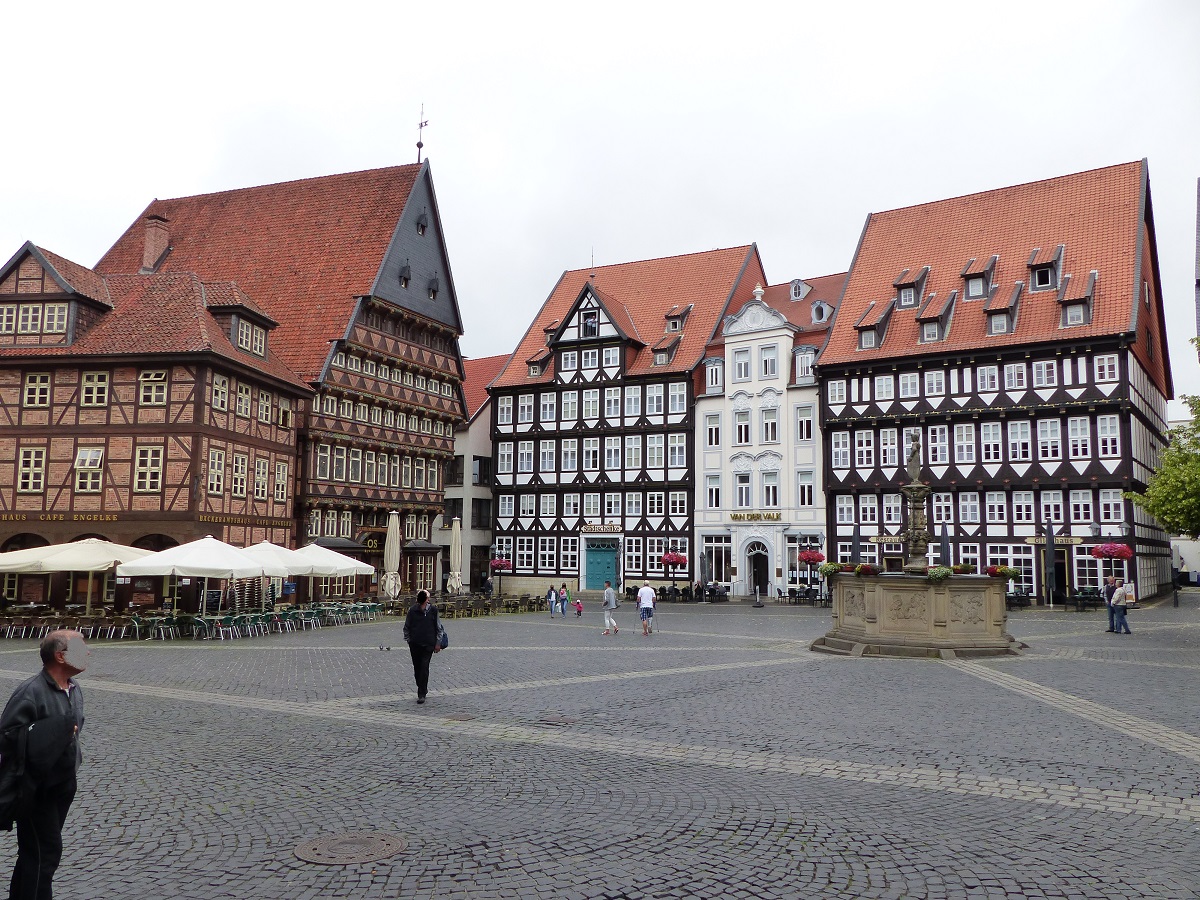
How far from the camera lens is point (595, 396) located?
53.7 meters

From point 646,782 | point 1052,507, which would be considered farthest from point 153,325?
point 1052,507

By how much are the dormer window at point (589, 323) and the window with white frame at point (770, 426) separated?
35.0 feet

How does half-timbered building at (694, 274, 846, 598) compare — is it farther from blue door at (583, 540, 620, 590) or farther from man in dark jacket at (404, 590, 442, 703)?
man in dark jacket at (404, 590, 442, 703)

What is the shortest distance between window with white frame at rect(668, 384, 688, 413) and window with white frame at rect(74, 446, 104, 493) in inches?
1114

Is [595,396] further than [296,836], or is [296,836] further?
[595,396]

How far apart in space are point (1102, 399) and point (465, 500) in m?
33.1

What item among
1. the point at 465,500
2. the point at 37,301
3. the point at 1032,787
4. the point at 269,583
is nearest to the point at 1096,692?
the point at 1032,787

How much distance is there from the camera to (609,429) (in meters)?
52.9

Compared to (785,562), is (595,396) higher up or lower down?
higher up

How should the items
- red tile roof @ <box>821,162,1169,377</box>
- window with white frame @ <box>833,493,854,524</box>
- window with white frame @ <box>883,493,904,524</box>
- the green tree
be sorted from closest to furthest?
the green tree < red tile roof @ <box>821,162,1169,377</box> < window with white frame @ <box>883,493,904,524</box> < window with white frame @ <box>833,493,854,524</box>

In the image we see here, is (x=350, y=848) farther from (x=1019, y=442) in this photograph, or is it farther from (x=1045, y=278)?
(x=1045, y=278)

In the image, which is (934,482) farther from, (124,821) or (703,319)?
(124,821)

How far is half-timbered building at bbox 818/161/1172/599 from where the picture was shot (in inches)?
1590

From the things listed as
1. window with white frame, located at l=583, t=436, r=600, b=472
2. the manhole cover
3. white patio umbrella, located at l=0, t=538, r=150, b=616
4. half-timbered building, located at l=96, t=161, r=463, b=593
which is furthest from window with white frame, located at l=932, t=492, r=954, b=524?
the manhole cover
